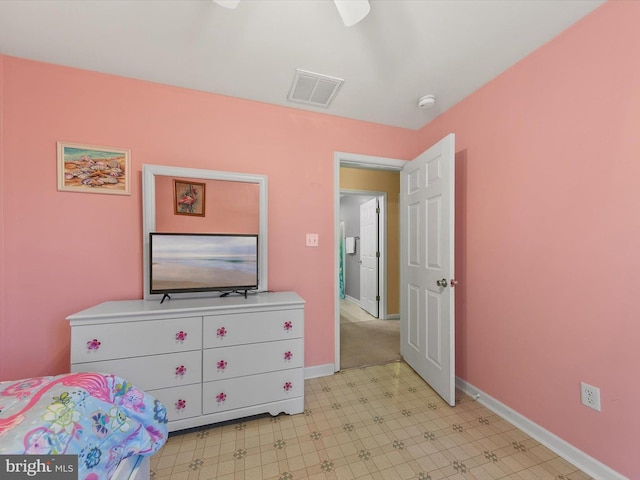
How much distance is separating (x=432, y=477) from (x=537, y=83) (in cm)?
237

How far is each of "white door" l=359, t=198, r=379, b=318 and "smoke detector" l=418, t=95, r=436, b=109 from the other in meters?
2.05

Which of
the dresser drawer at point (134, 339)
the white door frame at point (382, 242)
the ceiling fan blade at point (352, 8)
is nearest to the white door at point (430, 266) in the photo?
the ceiling fan blade at point (352, 8)

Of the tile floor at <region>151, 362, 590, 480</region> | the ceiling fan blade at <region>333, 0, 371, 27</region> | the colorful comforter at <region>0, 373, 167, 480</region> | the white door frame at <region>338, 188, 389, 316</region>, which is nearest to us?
the colorful comforter at <region>0, 373, 167, 480</region>

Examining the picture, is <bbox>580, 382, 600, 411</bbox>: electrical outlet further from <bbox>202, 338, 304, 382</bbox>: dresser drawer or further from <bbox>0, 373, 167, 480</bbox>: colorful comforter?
<bbox>0, 373, 167, 480</bbox>: colorful comforter

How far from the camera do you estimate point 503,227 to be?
5.74 feet

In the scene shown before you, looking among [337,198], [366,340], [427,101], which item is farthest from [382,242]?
[427,101]

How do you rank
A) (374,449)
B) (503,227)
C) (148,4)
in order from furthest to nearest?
(503,227) → (374,449) → (148,4)

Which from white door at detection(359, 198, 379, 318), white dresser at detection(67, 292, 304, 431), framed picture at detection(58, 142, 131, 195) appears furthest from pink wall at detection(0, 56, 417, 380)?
white door at detection(359, 198, 379, 318)

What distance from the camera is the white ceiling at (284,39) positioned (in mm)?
1286

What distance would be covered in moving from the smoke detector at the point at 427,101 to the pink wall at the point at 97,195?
3.16ft

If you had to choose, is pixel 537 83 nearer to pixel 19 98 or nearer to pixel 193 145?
pixel 193 145

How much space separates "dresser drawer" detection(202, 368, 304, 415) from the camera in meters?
1.58

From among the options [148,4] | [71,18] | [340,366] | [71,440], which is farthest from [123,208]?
[340,366]

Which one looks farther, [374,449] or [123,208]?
[123,208]
